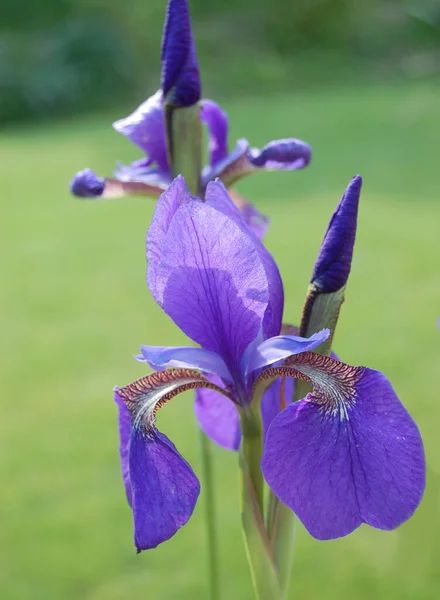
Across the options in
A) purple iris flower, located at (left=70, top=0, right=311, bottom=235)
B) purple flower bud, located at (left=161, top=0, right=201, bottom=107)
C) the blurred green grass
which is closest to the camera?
purple flower bud, located at (left=161, top=0, right=201, bottom=107)

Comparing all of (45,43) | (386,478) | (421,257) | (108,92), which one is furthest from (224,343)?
(45,43)

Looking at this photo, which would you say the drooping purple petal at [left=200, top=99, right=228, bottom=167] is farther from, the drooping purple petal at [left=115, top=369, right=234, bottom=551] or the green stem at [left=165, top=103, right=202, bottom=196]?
the drooping purple petal at [left=115, top=369, right=234, bottom=551]

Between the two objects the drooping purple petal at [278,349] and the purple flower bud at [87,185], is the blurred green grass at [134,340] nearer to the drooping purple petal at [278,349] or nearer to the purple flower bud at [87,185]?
the purple flower bud at [87,185]

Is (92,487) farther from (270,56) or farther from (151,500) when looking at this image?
(270,56)

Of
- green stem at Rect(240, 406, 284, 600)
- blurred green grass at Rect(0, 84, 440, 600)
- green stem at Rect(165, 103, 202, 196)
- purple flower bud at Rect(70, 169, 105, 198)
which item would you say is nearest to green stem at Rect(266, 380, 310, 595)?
green stem at Rect(240, 406, 284, 600)

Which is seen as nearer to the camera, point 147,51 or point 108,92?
point 108,92

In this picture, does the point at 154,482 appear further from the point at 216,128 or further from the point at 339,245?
the point at 216,128

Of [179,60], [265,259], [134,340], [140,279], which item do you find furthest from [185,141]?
[140,279]
